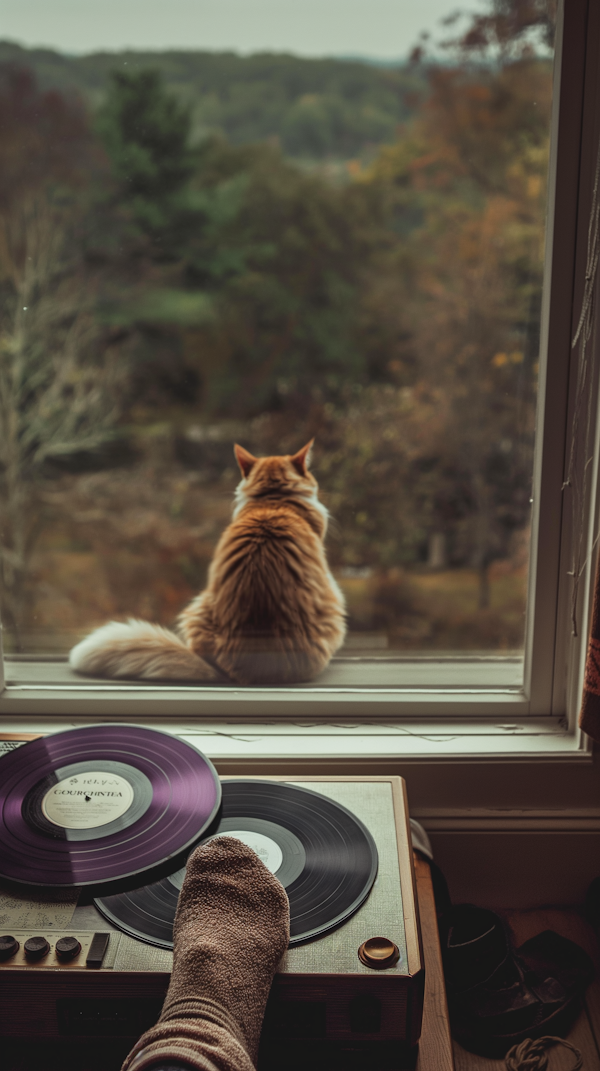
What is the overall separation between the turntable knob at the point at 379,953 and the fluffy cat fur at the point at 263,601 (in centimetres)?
57

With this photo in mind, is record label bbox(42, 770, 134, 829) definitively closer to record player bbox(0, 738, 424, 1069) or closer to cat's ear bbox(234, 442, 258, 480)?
record player bbox(0, 738, 424, 1069)

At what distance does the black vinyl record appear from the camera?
77 centimetres

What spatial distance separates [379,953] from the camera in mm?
714

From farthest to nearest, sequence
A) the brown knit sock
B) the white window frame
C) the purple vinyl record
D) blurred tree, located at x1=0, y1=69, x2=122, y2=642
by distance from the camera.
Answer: blurred tree, located at x1=0, y1=69, x2=122, y2=642 → the white window frame → the purple vinyl record → the brown knit sock

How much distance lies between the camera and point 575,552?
117cm

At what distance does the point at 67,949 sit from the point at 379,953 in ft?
0.93

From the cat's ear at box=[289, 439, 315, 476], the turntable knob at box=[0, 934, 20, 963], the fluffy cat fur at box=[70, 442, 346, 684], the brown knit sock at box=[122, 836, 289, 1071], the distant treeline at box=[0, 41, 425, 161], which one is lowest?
the turntable knob at box=[0, 934, 20, 963]

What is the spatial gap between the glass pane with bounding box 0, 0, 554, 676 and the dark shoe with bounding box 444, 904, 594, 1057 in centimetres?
43

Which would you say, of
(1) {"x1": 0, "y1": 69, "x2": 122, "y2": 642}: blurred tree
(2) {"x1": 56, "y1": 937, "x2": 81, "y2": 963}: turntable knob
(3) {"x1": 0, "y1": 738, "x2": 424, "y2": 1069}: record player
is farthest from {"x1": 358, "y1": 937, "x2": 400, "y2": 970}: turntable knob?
(1) {"x1": 0, "y1": 69, "x2": 122, "y2": 642}: blurred tree

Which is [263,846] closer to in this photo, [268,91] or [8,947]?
[8,947]

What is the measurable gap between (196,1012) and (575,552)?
81 centimetres

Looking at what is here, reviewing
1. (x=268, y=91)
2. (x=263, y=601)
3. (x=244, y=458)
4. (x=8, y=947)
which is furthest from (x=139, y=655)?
(x=268, y=91)

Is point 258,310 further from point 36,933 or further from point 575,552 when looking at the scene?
point 36,933

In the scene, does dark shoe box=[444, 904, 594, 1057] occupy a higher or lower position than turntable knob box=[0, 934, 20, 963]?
lower
